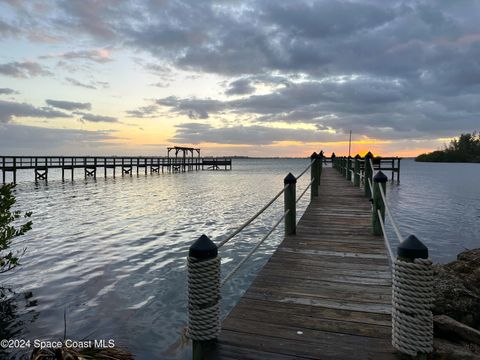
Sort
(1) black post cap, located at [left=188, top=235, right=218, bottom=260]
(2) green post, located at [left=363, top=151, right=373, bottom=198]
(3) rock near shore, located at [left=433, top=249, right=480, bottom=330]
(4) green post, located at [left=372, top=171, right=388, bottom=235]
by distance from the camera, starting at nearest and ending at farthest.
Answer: (1) black post cap, located at [left=188, top=235, right=218, bottom=260] < (3) rock near shore, located at [left=433, top=249, right=480, bottom=330] < (4) green post, located at [left=372, top=171, right=388, bottom=235] < (2) green post, located at [left=363, top=151, right=373, bottom=198]

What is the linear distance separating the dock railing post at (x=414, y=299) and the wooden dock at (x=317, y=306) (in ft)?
0.78

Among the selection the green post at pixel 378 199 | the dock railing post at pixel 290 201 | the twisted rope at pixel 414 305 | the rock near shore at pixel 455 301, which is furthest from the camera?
the dock railing post at pixel 290 201

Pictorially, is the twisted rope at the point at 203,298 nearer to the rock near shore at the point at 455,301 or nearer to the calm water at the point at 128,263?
the calm water at the point at 128,263

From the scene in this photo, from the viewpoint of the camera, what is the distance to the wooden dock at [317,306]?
3094mm

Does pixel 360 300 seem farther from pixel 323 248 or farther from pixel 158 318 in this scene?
pixel 158 318

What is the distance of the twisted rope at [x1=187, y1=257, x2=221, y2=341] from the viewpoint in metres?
3.03

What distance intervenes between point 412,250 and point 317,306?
150cm

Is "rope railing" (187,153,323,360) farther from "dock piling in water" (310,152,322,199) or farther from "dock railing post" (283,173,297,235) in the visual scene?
"dock piling in water" (310,152,322,199)

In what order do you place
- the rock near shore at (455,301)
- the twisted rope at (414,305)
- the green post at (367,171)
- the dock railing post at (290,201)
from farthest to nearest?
the green post at (367,171)
the dock railing post at (290,201)
the rock near shore at (455,301)
the twisted rope at (414,305)

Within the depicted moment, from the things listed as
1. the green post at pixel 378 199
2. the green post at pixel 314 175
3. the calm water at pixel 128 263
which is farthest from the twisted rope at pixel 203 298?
the green post at pixel 314 175

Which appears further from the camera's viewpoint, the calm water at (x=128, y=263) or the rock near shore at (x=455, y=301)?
the calm water at (x=128, y=263)

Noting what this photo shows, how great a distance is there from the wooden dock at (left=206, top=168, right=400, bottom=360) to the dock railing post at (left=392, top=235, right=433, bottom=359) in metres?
0.24

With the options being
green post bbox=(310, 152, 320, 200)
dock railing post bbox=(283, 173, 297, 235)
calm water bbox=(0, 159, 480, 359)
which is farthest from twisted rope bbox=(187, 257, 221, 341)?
green post bbox=(310, 152, 320, 200)

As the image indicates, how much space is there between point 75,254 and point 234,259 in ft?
17.4
